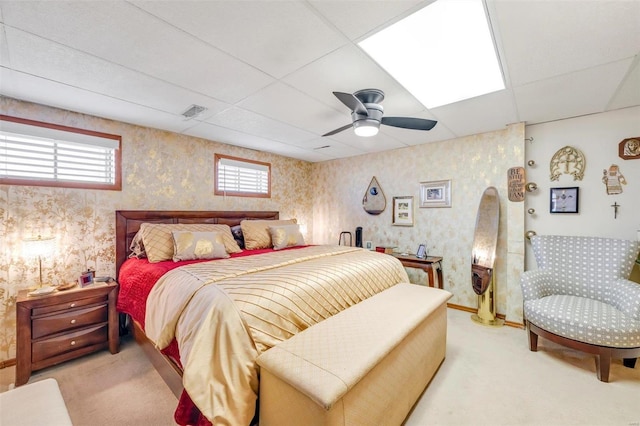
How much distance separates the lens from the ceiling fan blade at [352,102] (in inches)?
75.1

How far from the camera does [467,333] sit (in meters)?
2.90

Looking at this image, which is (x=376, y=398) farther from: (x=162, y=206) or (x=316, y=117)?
(x=162, y=206)

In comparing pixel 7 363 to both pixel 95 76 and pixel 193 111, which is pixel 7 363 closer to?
pixel 95 76

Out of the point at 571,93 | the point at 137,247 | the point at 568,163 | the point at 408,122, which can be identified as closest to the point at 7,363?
the point at 137,247

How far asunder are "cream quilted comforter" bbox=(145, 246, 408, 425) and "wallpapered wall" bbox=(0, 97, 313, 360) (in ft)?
4.36

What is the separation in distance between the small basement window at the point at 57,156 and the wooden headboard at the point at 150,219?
0.35 metres

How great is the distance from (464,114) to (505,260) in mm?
1881

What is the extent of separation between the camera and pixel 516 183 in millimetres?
3117

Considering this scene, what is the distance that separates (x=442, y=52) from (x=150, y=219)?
11.2 ft

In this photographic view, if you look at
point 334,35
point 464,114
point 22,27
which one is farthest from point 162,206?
point 464,114

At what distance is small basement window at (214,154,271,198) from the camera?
13.0ft

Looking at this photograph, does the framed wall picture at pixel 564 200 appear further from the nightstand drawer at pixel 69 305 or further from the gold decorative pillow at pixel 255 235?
the nightstand drawer at pixel 69 305

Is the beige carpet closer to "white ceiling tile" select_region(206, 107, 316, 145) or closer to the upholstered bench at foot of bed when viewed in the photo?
the upholstered bench at foot of bed

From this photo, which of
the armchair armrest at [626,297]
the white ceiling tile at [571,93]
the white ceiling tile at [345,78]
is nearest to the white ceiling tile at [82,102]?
the white ceiling tile at [345,78]
